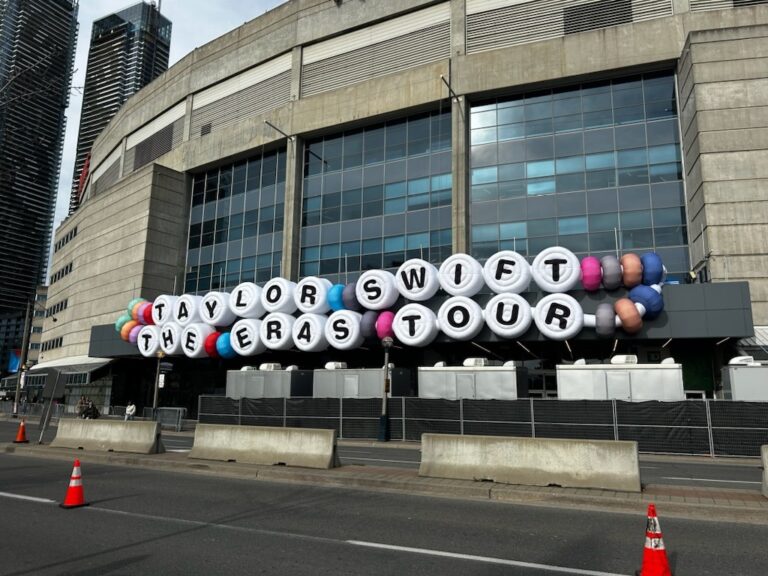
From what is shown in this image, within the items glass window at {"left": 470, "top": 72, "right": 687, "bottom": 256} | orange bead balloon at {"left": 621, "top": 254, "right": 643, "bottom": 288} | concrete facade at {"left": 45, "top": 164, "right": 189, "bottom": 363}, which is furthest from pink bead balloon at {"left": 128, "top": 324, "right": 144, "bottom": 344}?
orange bead balloon at {"left": 621, "top": 254, "right": 643, "bottom": 288}

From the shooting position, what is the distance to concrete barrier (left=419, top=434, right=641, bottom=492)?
9.84 meters

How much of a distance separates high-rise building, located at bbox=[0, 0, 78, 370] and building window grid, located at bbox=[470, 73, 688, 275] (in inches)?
864

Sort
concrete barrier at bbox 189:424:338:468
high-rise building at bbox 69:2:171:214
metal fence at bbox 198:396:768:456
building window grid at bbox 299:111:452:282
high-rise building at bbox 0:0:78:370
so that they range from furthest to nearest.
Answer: high-rise building at bbox 69:2:171:214 → building window grid at bbox 299:111:452:282 → metal fence at bbox 198:396:768:456 → high-rise building at bbox 0:0:78:370 → concrete barrier at bbox 189:424:338:468

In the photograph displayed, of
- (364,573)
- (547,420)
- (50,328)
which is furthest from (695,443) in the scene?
(50,328)

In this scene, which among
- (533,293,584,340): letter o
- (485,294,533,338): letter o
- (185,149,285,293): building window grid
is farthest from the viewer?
(185,149,285,293): building window grid

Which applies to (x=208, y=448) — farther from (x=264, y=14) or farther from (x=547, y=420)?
(x=264, y=14)

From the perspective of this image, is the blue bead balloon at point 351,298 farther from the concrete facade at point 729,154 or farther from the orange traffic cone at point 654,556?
the orange traffic cone at point 654,556

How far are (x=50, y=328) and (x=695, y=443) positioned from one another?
61.8m

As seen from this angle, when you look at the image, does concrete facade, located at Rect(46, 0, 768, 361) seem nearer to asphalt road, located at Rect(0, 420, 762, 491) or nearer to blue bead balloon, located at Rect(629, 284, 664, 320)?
blue bead balloon, located at Rect(629, 284, 664, 320)

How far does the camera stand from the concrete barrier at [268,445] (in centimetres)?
1265

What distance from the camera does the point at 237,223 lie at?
138 ft

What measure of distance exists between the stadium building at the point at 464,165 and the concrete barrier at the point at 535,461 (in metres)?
15.2

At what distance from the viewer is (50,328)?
60.1 meters

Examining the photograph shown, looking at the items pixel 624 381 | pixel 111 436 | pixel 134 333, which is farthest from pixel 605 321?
pixel 134 333
